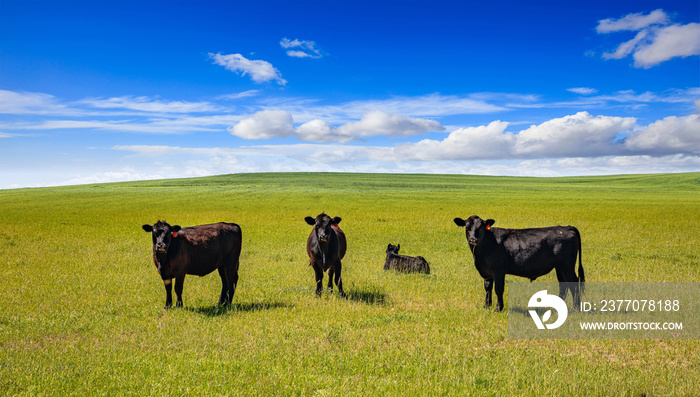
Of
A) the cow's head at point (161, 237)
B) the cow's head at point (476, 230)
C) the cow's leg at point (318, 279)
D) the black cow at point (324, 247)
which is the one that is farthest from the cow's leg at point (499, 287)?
the cow's head at point (161, 237)

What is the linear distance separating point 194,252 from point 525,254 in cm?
855

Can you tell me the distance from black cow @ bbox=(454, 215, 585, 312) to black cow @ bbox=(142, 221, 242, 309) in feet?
21.5

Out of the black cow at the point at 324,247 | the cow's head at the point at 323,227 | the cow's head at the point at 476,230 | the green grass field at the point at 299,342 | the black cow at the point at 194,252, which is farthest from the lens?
the black cow at the point at 324,247

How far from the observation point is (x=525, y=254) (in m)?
10.6

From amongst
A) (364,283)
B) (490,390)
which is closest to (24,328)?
(364,283)

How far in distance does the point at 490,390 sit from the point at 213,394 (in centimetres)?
421

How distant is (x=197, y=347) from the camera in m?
8.02

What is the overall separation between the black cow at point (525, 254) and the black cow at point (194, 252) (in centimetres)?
656

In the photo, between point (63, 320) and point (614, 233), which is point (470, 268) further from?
point (614, 233)

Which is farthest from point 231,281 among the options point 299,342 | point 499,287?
point 499,287

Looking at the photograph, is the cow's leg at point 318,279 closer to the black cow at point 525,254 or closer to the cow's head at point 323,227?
the cow's head at point 323,227

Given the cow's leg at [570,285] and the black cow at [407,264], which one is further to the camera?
the black cow at [407,264]

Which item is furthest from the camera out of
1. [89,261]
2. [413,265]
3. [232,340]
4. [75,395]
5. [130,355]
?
[89,261]

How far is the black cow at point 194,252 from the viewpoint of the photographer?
10.4 m
